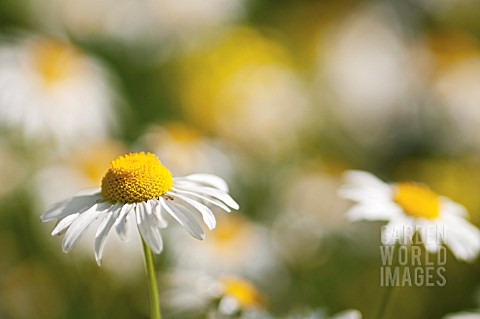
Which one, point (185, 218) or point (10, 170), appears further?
point (10, 170)

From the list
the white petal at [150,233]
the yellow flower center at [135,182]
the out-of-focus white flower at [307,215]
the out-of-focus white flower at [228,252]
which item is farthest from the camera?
the out-of-focus white flower at [307,215]

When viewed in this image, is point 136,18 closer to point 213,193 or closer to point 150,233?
point 213,193

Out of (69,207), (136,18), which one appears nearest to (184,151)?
(69,207)

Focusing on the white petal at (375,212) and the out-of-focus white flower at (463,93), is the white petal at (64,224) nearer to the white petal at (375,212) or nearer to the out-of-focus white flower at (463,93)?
the white petal at (375,212)

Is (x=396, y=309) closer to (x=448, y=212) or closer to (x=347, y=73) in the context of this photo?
(x=448, y=212)

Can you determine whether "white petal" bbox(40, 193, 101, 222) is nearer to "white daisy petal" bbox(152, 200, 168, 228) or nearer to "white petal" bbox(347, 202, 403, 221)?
"white daisy petal" bbox(152, 200, 168, 228)

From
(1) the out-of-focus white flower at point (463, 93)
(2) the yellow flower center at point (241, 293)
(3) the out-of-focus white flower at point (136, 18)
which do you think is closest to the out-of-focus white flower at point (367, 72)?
(1) the out-of-focus white flower at point (463, 93)
